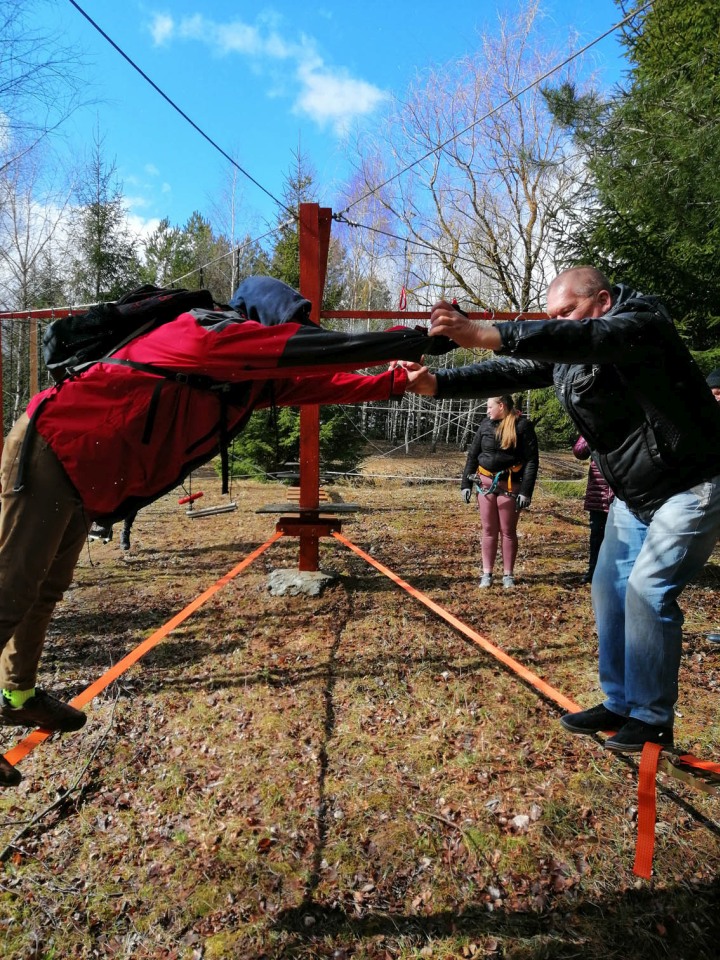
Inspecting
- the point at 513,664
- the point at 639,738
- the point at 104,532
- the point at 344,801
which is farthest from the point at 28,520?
the point at 513,664

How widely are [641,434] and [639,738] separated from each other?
42.8 inches

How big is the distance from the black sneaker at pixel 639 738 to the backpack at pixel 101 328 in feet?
7.18

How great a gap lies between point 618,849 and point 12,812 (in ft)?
9.48

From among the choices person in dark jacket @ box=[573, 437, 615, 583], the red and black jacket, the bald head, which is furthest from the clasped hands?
person in dark jacket @ box=[573, 437, 615, 583]

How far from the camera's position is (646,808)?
6.98 ft

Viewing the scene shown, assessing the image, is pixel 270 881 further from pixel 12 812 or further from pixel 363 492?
pixel 363 492

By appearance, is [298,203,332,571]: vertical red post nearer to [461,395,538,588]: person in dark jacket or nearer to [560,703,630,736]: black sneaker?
[461,395,538,588]: person in dark jacket

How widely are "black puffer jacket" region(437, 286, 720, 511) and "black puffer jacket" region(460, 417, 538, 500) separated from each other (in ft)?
11.4

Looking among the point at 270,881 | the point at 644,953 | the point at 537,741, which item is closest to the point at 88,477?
the point at 270,881

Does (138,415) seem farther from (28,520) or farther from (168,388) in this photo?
(28,520)

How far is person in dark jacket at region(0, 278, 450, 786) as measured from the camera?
196cm

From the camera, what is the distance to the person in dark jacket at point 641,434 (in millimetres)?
1921

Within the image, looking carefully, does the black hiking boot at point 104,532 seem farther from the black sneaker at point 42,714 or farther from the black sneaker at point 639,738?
the black sneaker at point 639,738

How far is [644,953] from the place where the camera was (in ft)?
7.32
